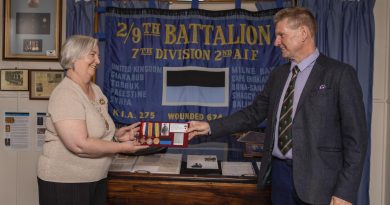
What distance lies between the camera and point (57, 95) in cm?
192

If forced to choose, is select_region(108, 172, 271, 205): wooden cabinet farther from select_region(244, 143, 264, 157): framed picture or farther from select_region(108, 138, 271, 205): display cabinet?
select_region(244, 143, 264, 157): framed picture

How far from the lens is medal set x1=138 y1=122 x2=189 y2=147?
2.15 m

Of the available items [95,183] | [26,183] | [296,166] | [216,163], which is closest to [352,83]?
[296,166]

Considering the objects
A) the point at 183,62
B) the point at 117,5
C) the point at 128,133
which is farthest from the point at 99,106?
→ the point at 117,5

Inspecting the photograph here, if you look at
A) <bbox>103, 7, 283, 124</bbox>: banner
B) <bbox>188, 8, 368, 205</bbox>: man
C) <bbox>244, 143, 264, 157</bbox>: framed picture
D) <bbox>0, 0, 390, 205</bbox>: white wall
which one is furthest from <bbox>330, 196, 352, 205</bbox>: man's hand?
<bbox>0, 0, 390, 205</bbox>: white wall

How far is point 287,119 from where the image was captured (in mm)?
1880

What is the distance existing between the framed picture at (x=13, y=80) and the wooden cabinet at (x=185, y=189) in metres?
1.46

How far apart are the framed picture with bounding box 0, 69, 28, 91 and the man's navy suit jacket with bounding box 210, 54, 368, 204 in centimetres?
236

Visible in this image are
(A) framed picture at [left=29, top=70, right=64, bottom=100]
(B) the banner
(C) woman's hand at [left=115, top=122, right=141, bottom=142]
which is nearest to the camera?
(C) woman's hand at [left=115, top=122, right=141, bottom=142]

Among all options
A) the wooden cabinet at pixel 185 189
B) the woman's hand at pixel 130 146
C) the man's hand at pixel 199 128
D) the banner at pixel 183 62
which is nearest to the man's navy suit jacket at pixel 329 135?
the wooden cabinet at pixel 185 189

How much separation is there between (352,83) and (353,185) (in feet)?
1.34

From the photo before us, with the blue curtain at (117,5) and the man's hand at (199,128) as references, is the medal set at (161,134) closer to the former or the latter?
the man's hand at (199,128)

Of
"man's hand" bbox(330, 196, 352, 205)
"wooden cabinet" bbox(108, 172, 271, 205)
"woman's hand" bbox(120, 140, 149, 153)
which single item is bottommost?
"wooden cabinet" bbox(108, 172, 271, 205)

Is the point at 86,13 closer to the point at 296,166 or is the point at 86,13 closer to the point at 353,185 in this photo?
the point at 296,166
